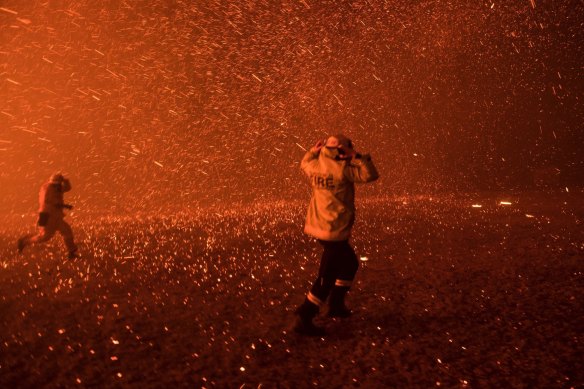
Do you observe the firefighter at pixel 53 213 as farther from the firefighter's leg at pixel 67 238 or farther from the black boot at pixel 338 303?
the black boot at pixel 338 303

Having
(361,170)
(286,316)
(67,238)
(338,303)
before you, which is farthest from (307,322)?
(67,238)

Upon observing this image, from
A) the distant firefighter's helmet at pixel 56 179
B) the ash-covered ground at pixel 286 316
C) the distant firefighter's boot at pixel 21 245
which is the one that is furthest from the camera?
the distant firefighter's boot at pixel 21 245

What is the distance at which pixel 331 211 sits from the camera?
441 cm

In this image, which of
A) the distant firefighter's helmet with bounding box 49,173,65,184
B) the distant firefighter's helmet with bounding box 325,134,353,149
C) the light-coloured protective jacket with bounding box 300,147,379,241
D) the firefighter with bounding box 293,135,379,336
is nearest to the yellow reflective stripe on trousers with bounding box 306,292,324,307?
the firefighter with bounding box 293,135,379,336

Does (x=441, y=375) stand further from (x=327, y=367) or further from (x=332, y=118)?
(x=332, y=118)

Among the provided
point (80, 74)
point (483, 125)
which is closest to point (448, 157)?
point (483, 125)

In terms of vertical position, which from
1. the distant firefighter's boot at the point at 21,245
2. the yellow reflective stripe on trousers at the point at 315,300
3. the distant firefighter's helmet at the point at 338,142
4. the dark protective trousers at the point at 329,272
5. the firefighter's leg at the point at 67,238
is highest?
the distant firefighter's helmet at the point at 338,142

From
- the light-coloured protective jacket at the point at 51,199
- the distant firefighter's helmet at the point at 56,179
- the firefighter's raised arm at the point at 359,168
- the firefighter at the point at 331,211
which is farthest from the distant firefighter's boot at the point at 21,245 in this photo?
the firefighter's raised arm at the point at 359,168

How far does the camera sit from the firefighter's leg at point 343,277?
4.53 m

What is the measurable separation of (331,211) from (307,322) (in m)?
1.13

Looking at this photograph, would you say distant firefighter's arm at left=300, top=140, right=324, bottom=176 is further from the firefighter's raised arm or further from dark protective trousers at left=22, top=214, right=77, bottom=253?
dark protective trousers at left=22, top=214, right=77, bottom=253

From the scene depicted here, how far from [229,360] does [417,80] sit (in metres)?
37.2

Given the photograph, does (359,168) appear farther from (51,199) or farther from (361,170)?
(51,199)

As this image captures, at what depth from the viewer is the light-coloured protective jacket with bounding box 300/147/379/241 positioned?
4328 millimetres
